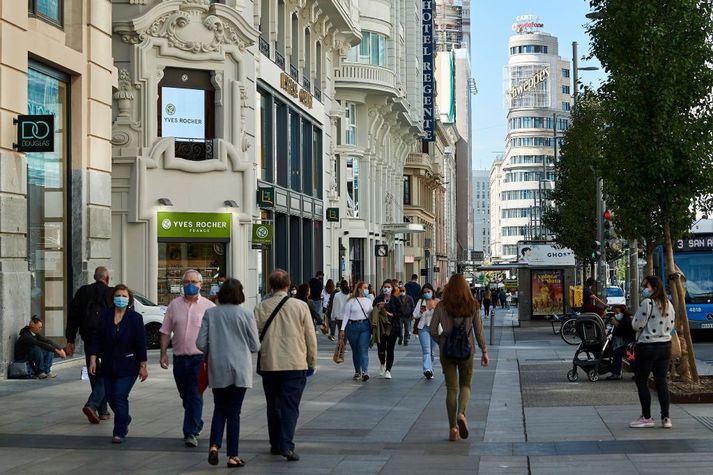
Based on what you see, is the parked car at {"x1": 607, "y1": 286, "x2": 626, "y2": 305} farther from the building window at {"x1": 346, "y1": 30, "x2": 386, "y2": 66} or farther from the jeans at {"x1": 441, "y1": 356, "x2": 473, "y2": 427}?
the jeans at {"x1": 441, "y1": 356, "x2": 473, "y2": 427}

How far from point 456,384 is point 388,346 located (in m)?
8.17

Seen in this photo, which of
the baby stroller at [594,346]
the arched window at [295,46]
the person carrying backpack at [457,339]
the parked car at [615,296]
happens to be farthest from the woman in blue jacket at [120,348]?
the parked car at [615,296]

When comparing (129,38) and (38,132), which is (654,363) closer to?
(38,132)

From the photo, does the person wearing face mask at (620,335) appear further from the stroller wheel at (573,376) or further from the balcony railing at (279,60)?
the balcony railing at (279,60)

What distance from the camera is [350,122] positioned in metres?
55.2


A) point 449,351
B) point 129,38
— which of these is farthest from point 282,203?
point 449,351

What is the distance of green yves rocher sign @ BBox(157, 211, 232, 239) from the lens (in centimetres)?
3041

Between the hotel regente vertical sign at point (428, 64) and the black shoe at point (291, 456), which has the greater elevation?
the hotel regente vertical sign at point (428, 64)

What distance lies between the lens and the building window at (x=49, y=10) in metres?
21.0

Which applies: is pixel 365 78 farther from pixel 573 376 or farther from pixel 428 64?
pixel 573 376

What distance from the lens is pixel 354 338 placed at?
20.4m

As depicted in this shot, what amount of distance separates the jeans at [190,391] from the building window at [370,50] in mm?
42506

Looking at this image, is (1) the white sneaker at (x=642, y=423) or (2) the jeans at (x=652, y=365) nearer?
(1) the white sneaker at (x=642, y=423)

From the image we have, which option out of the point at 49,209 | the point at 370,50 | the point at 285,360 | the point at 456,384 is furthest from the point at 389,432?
the point at 370,50
